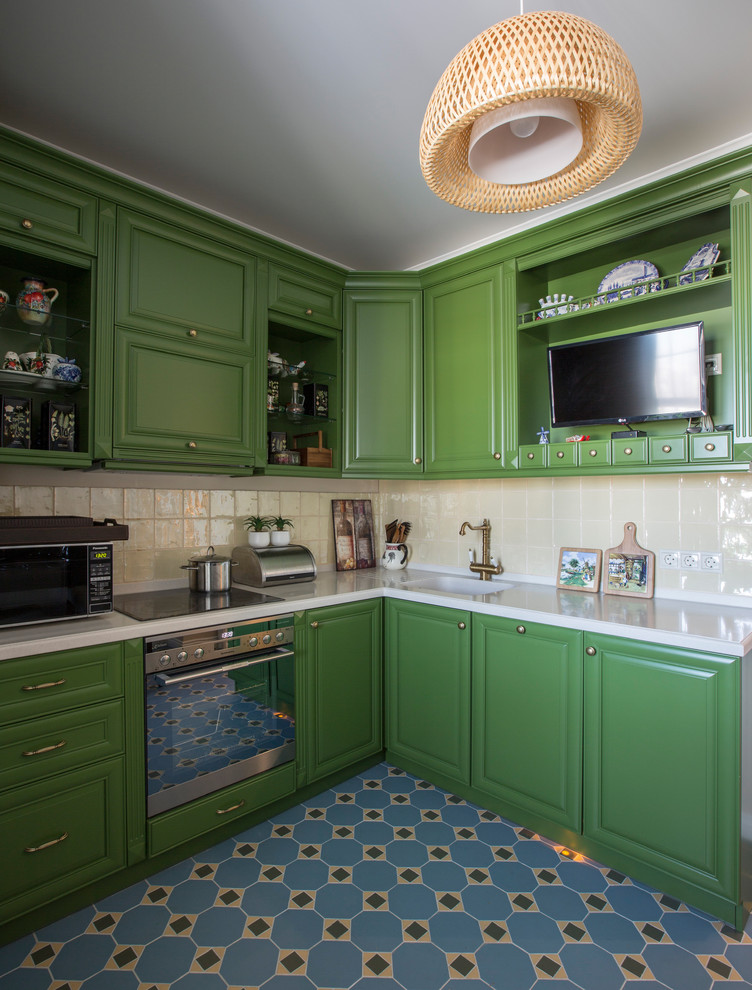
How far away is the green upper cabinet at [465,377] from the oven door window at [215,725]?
4.07ft


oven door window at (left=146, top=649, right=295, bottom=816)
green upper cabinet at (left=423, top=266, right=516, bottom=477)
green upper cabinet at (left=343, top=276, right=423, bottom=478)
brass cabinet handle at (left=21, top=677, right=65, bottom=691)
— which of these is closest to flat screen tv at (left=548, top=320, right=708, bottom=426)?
green upper cabinet at (left=423, top=266, right=516, bottom=477)

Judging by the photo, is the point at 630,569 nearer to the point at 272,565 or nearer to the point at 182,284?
the point at 272,565

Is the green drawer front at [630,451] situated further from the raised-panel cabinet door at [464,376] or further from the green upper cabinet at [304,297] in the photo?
the green upper cabinet at [304,297]

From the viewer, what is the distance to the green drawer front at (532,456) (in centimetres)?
237

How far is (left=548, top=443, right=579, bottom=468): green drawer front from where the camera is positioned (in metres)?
2.26

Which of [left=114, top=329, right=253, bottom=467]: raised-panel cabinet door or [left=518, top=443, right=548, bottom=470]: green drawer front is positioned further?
[left=518, top=443, right=548, bottom=470]: green drawer front

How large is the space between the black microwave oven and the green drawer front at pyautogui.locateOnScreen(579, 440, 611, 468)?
1759 millimetres

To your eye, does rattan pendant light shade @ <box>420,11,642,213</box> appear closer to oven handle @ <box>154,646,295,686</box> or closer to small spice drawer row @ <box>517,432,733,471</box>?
small spice drawer row @ <box>517,432,733,471</box>

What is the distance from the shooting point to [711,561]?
214 cm

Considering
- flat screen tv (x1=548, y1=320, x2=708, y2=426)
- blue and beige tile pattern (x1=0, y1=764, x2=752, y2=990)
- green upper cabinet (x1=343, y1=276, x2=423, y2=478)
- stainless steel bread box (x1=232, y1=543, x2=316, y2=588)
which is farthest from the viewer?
green upper cabinet (x1=343, y1=276, x2=423, y2=478)

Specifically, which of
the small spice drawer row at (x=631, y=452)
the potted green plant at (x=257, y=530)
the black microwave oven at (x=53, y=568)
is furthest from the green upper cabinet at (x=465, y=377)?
the black microwave oven at (x=53, y=568)

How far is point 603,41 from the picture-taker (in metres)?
1.04

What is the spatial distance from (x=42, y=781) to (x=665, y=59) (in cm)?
282

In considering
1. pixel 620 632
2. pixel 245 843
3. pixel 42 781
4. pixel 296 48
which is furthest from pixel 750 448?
pixel 42 781
